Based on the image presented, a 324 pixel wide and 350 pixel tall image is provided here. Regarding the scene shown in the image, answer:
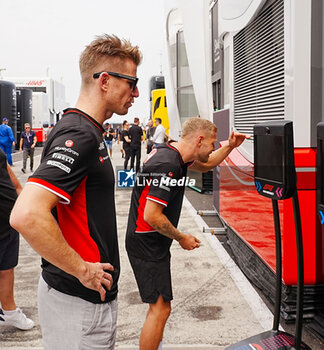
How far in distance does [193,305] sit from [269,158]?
2.20 metres

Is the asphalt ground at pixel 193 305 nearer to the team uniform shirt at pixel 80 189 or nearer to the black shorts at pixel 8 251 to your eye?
the black shorts at pixel 8 251

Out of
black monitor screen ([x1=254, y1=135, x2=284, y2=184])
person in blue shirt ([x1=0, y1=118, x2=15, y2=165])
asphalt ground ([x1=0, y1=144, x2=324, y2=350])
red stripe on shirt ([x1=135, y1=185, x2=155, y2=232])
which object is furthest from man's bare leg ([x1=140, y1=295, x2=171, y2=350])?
person in blue shirt ([x1=0, y1=118, x2=15, y2=165])

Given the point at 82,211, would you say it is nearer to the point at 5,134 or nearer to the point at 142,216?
the point at 142,216

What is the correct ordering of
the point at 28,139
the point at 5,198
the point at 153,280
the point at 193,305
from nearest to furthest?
the point at 153,280 < the point at 5,198 < the point at 193,305 < the point at 28,139

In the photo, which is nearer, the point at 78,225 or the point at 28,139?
the point at 78,225

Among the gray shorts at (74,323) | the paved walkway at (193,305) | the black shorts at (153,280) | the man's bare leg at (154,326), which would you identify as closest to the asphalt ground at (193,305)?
the paved walkway at (193,305)

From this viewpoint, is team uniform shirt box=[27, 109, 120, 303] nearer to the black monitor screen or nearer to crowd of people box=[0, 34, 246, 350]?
crowd of people box=[0, 34, 246, 350]

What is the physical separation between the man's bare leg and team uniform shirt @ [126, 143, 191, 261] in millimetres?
302

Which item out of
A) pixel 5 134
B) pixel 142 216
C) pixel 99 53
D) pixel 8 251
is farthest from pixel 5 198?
pixel 5 134

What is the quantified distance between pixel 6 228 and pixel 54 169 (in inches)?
89.4

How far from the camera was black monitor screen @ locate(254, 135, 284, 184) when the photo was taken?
8.77 feet

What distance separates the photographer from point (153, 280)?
3.12m

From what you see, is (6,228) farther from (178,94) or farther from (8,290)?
(178,94)

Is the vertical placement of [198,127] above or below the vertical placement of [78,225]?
above
